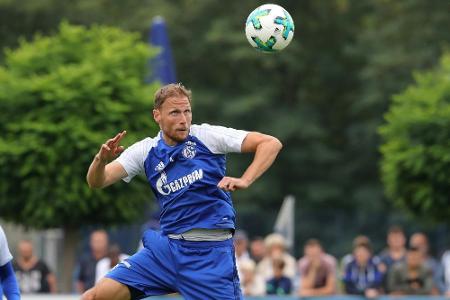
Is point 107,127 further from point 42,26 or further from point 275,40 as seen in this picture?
point 42,26

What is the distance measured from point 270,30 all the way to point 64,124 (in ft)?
29.2

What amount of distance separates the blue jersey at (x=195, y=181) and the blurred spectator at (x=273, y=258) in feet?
25.3

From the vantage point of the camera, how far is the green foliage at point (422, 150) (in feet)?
62.2

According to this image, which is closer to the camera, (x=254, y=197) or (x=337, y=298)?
(x=337, y=298)

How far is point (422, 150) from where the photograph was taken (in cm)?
1898

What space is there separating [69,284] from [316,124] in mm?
21035

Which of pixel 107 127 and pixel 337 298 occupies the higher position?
pixel 107 127

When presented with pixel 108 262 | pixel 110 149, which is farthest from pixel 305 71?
pixel 110 149

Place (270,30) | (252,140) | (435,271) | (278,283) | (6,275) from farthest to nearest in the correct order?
(435,271), (278,283), (270,30), (6,275), (252,140)

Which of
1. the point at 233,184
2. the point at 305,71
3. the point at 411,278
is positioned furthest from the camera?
the point at 305,71

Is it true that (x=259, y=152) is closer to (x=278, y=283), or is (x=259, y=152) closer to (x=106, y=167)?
(x=106, y=167)

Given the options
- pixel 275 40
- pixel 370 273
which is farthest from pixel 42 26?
pixel 275 40

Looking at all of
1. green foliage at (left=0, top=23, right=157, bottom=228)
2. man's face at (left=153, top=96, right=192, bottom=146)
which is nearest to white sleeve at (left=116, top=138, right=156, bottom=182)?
man's face at (left=153, top=96, right=192, bottom=146)

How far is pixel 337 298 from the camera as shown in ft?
51.8
